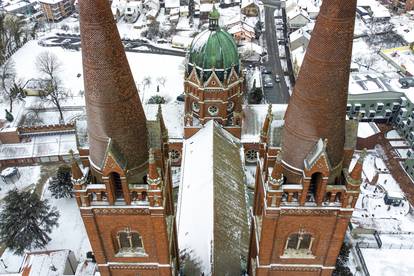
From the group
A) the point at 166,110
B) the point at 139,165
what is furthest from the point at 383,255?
the point at 139,165

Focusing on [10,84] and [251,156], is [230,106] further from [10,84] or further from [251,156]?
[10,84]

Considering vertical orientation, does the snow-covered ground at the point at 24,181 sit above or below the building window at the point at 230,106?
below

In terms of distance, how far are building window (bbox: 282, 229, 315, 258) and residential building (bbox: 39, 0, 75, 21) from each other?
4947 inches

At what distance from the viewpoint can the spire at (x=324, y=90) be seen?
19.0 metres

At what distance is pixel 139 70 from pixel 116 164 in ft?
262

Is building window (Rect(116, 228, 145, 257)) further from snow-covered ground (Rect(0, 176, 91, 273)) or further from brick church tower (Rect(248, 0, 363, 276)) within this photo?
snow-covered ground (Rect(0, 176, 91, 273))

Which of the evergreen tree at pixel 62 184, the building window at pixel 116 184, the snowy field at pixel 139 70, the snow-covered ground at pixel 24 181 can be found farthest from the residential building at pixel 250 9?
the building window at pixel 116 184

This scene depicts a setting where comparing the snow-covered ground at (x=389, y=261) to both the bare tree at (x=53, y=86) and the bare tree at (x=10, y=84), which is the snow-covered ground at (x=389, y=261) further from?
the bare tree at (x=10, y=84)

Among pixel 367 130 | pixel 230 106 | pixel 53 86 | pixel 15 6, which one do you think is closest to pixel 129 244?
pixel 230 106

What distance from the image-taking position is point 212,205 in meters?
37.8

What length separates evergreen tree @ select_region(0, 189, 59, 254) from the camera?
51.8m

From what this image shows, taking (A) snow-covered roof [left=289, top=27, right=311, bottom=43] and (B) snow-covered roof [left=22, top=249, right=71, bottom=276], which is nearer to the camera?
(B) snow-covered roof [left=22, top=249, right=71, bottom=276]

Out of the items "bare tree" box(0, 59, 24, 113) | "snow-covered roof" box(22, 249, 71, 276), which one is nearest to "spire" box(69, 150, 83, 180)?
"snow-covered roof" box(22, 249, 71, 276)

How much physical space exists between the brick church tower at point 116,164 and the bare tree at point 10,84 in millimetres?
69650
